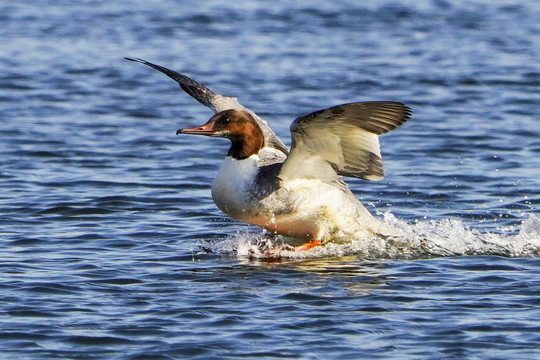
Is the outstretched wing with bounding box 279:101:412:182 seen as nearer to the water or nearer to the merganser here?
the merganser

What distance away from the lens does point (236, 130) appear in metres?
8.84

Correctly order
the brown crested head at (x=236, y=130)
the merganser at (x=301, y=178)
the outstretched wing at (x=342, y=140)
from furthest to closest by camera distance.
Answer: the brown crested head at (x=236, y=130)
the merganser at (x=301, y=178)
the outstretched wing at (x=342, y=140)

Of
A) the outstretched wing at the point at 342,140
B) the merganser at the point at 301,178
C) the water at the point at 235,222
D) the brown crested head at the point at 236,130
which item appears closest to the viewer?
the water at the point at 235,222

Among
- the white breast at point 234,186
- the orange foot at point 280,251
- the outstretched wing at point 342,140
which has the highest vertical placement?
the outstretched wing at point 342,140

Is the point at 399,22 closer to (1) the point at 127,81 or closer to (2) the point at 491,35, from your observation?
(2) the point at 491,35

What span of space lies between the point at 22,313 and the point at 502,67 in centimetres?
1358

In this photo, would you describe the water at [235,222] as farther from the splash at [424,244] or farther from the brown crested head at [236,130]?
the brown crested head at [236,130]

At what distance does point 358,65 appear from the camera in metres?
19.2

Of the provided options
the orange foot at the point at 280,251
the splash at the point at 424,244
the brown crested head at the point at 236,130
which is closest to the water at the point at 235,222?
the splash at the point at 424,244

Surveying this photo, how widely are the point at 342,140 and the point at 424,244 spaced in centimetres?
115

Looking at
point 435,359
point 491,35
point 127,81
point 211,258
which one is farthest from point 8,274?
point 491,35

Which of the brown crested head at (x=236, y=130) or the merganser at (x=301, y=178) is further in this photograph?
the brown crested head at (x=236, y=130)

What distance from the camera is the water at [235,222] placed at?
6711 millimetres

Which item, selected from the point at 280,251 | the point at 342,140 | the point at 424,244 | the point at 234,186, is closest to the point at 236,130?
the point at 234,186
